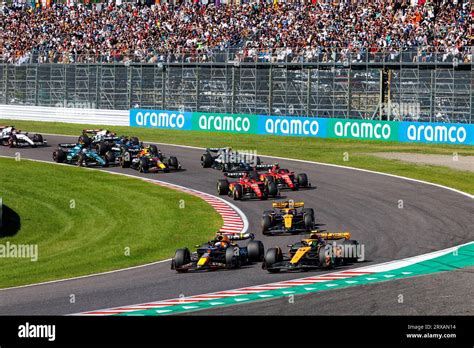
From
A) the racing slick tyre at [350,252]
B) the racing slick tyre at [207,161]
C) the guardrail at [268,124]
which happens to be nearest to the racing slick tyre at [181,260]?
the racing slick tyre at [350,252]

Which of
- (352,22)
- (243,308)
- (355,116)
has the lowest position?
(243,308)

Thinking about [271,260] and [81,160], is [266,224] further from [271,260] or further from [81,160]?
[81,160]

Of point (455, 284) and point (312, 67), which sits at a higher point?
point (312, 67)

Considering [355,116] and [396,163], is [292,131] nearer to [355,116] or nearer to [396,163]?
[355,116]

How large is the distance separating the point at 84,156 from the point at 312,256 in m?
21.2

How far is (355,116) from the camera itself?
5269cm

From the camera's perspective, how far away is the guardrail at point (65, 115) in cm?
5903

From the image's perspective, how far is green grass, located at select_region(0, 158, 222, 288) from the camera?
22719mm

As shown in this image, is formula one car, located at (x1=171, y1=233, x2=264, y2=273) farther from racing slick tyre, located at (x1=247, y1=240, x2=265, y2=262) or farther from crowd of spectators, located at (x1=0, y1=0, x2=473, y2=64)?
crowd of spectators, located at (x1=0, y1=0, x2=473, y2=64)

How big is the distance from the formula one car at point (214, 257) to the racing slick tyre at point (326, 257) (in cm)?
165

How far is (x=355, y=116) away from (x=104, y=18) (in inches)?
1051

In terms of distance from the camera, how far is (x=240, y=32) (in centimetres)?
6003
